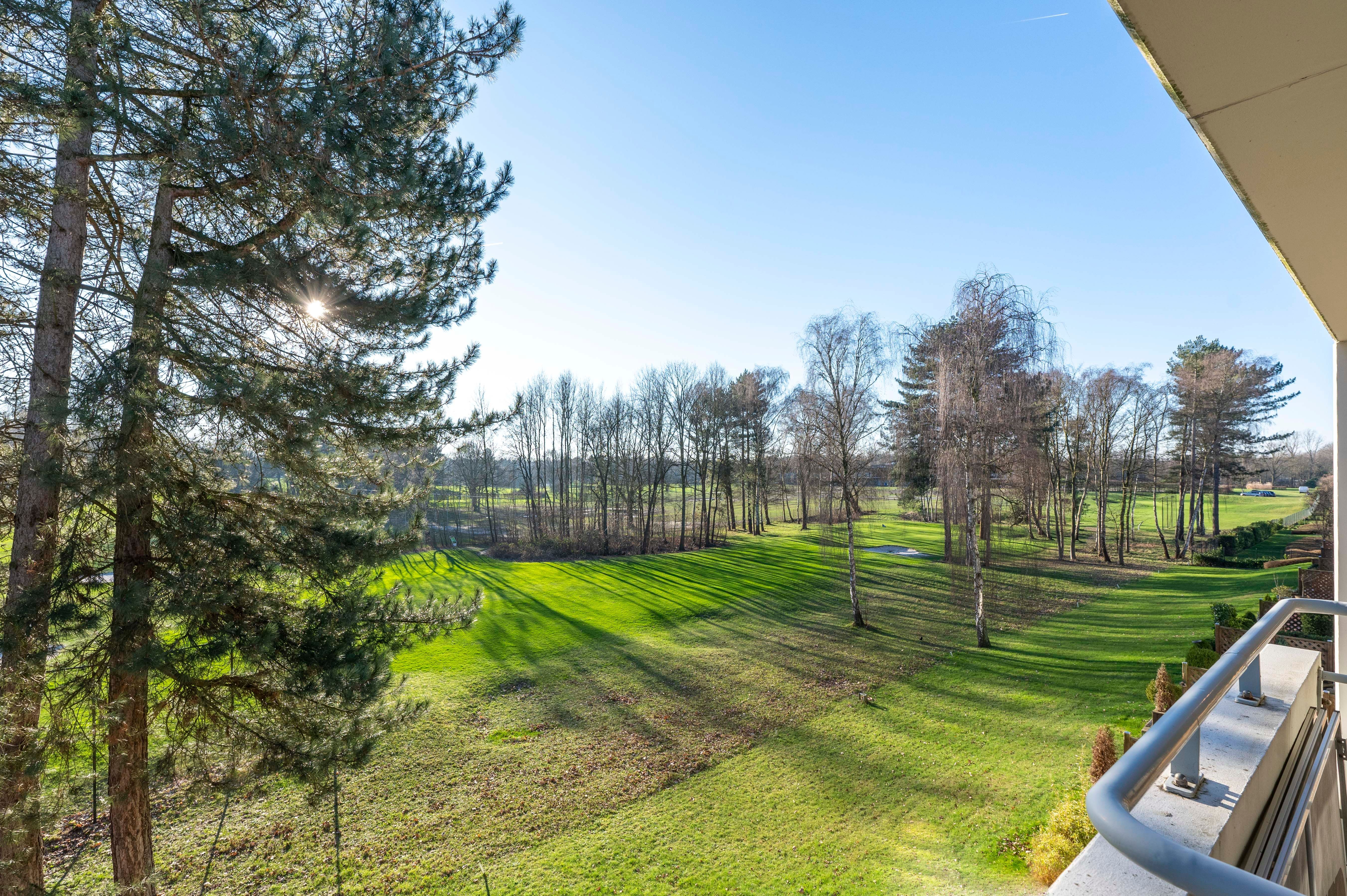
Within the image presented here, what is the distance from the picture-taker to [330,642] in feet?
16.3

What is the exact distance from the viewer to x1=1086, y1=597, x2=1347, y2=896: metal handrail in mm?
659

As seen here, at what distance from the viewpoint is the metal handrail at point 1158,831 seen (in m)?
0.66

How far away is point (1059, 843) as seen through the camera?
227 inches

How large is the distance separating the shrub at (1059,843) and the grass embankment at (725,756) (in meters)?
0.25

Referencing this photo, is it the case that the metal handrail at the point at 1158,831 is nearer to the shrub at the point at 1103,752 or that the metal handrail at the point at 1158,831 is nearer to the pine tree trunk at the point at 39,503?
the pine tree trunk at the point at 39,503

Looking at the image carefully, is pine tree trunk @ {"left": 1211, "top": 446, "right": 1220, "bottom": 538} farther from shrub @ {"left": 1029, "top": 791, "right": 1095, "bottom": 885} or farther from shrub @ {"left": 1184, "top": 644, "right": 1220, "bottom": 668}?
shrub @ {"left": 1029, "top": 791, "right": 1095, "bottom": 885}

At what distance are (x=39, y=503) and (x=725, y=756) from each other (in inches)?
369

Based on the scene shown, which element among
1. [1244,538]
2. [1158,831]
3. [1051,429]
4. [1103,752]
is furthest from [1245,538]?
[1158,831]

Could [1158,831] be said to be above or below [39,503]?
below

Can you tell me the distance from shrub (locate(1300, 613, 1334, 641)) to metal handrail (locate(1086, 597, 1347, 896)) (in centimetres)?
1240

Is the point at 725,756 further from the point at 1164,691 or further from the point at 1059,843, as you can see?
the point at 1164,691

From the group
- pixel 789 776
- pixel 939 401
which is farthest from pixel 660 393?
pixel 789 776

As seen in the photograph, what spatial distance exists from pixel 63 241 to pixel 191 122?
55.5 inches

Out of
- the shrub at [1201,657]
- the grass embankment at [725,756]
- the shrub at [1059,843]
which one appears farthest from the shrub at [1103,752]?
the shrub at [1201,657]
